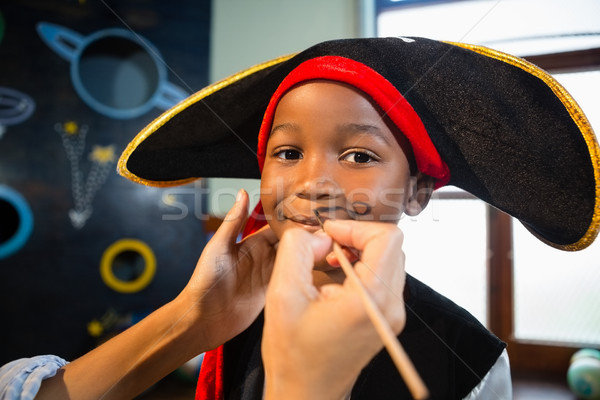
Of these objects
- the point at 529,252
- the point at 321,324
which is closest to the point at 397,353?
the point at 321,324

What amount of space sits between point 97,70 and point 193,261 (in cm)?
118

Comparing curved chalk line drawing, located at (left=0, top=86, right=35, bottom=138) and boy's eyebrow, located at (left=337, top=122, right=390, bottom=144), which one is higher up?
curved chalk line drawing, located at (left=0, top=86, right=35, bottom=138)

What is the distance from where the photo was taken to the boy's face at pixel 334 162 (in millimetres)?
641

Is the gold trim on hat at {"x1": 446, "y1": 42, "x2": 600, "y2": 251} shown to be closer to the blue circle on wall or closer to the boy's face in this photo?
the boy's face

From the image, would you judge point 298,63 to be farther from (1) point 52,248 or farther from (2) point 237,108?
(1) point 52,248

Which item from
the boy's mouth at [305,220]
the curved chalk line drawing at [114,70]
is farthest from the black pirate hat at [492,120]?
the curved chalk line drawing at [114,70]

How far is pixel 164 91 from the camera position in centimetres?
214

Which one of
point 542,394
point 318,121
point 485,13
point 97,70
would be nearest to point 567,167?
point 318,121

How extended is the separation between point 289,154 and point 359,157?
14 centimetres

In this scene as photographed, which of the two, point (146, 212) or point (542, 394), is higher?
point (146, 212)

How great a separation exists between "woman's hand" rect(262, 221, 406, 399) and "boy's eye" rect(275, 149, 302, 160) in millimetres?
342

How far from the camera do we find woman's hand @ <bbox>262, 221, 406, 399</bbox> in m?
0.33

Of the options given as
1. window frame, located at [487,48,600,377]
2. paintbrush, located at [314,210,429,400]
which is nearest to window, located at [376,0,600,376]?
window frame, located at [487,48,600,377]

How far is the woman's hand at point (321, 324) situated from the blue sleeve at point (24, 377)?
0.47 meters
